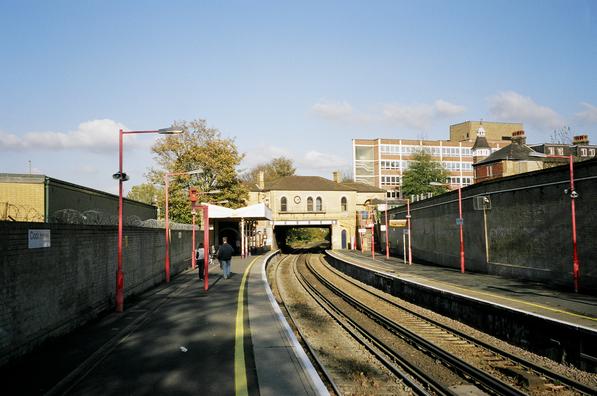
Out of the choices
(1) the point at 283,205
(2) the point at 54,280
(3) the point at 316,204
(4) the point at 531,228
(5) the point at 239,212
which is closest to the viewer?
(2) the point at 54,280

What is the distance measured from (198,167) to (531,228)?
30.3 m

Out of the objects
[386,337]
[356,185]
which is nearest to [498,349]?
[386,337]

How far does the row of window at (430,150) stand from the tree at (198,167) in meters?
47.8

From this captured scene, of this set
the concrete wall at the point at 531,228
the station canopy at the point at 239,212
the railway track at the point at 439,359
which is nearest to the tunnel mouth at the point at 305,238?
the station canopy at the point at 239,212

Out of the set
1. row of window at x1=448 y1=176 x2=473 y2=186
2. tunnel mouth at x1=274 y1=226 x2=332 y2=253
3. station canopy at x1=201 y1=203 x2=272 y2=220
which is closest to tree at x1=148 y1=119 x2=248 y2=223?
station canopy at x1=201 y1=203 x2=272 y2=220

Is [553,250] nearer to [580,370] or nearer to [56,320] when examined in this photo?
[580,370]

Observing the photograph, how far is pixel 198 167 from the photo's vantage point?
144 ft

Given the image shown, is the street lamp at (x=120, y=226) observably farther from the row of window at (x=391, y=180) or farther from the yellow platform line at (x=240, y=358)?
the row of window at (x=391, y=180)

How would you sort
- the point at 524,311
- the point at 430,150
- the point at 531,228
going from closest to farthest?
1. the point at 524,311
2. the point at 531,228
3. the point at 430,150

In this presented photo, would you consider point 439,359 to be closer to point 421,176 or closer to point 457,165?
point 421,176

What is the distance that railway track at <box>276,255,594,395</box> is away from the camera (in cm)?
885

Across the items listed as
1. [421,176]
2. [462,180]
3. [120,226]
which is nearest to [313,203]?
[421,176]

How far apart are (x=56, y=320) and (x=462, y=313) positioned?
11.7 m

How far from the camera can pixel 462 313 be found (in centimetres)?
1548
